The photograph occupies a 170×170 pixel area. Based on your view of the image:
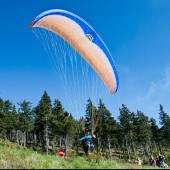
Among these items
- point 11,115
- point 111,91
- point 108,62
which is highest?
point 11,115

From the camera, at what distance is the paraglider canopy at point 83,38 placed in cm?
1802

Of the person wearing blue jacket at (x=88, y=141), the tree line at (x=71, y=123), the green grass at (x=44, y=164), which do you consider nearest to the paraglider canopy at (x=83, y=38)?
the person wearing blue jacket at (x=88, y=141)

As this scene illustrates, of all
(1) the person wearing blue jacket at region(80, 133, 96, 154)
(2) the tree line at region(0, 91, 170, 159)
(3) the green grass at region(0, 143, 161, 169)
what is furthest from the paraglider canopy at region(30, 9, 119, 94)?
(2) the tree line at region(0, 91, 170, 159)

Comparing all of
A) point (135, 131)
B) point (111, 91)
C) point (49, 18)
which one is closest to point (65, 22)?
point (49, 18)

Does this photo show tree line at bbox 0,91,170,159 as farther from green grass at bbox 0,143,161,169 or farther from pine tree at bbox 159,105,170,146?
green grass at bbox 0,143,161,169

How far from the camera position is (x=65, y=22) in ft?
60.0

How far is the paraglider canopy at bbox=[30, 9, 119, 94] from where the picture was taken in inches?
709

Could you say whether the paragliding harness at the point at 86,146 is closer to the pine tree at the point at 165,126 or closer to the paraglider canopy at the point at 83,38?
the paraglider canopy at the point at 83,38

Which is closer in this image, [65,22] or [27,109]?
[65,22]

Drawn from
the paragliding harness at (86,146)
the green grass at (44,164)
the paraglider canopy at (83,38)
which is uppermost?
the paraglider canopy at (83,38)

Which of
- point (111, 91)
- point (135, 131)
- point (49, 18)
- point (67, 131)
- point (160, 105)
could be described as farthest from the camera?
point (160, 105)

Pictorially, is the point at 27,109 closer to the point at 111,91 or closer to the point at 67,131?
the point at 67,131

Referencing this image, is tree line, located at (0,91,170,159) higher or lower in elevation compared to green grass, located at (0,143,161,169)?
higher

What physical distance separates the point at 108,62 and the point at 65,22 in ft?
13.7
